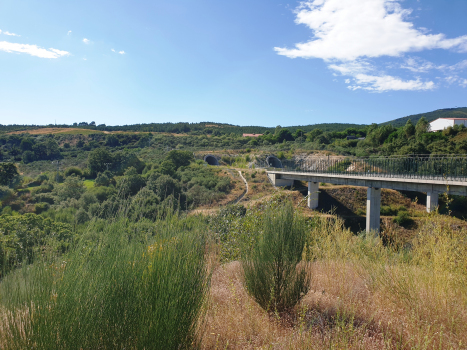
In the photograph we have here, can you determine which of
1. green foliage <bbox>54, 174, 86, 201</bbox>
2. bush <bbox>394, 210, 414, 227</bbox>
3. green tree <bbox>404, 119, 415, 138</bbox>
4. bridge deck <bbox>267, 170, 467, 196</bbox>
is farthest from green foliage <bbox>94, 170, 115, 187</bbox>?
green tree <bbox>404, 119, 415, 138</bbox>

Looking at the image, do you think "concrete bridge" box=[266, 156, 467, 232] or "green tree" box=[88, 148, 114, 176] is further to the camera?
"green tree" box=[88, 148, 114, 176]

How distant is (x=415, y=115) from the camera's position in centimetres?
11181

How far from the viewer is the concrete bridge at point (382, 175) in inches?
674

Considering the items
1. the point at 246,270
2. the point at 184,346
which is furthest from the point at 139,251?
the point at 246,270

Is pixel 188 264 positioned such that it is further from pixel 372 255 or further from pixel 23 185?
pixel 23 185

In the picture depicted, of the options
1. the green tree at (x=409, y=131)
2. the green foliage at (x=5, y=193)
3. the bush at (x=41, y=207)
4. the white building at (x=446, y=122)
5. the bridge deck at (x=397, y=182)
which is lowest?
the bush at (x=41, y=207)

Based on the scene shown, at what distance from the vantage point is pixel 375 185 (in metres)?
22.6

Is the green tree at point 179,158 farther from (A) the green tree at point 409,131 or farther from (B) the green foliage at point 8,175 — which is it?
(A) the green tree at point 409,131

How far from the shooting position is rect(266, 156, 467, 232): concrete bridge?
17125 mm

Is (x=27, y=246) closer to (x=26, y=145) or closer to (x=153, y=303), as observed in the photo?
(x=153, y=303)

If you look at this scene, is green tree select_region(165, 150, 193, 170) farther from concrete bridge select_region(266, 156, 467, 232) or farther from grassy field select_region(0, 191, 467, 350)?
grassy field select_region(0, 191, 467, 350)

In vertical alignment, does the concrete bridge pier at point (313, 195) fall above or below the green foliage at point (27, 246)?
below

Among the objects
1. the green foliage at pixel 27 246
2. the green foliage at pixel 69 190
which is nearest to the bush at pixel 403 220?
the green foliage at pixel 27 246

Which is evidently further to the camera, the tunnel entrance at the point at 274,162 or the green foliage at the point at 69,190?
the tunnel entrance at the point at 274,162
